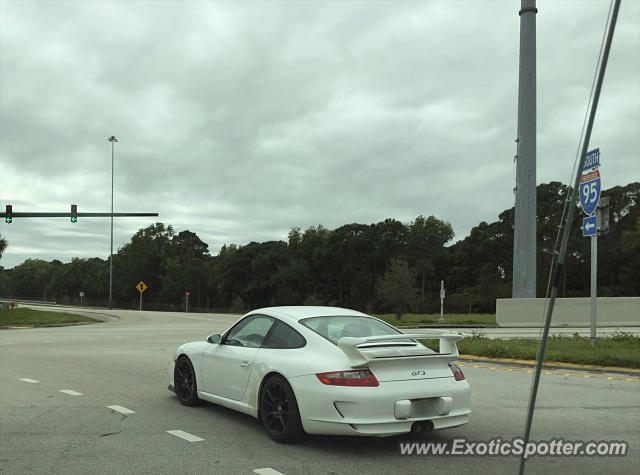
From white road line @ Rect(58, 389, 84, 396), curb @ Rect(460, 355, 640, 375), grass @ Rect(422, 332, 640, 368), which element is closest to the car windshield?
white road line @ Rect(58, 389, 84, 396)

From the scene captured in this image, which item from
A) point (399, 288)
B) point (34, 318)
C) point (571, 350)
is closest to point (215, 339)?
point (571, 350)

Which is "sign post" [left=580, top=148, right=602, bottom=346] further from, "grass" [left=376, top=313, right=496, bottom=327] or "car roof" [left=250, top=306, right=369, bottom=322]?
"grass" [left=376, top=313, right=496, bottom=327]

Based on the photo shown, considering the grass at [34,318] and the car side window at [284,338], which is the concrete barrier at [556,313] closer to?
the car side window at [284,338]

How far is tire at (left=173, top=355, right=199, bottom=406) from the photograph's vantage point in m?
7.89

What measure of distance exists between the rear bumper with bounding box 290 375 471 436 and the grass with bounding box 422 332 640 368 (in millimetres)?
7800

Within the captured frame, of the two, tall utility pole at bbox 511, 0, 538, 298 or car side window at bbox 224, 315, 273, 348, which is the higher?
tall utility pole at bbox 511, 0, 538, 298

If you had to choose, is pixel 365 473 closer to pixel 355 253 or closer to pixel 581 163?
pixel 581 163

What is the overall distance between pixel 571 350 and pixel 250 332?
9.15 m

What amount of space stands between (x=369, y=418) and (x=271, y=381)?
123 cm

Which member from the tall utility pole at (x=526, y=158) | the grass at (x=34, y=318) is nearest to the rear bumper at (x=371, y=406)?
the tall utility pole at (x=526, y=158)

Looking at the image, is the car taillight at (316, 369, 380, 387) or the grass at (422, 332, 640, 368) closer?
the car taillight at (316, 369, 380, 387)

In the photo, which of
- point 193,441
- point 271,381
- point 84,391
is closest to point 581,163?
point 271,381

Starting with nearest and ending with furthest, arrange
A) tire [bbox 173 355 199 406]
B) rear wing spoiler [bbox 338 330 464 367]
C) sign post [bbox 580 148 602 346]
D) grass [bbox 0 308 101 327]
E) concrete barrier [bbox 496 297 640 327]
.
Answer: rear wing spoiler [bbox 338 330 464 367] → tire [bbox 173 355 199 406] → sign post [bbox 580 148 602 346] → concrete barrier [bbox 496 297 640 327] → grass [bbox 0 308 101 327]

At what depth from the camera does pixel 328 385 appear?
5633mm
